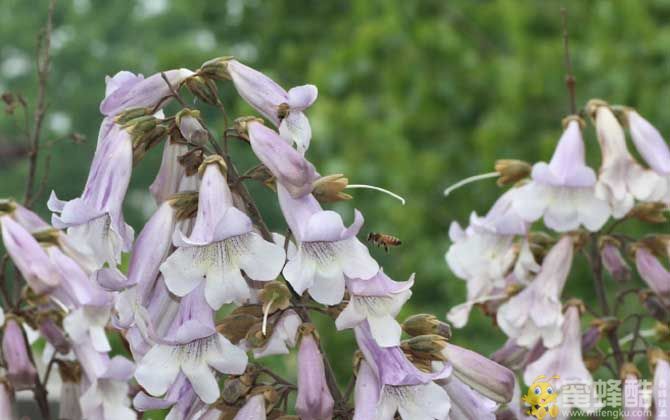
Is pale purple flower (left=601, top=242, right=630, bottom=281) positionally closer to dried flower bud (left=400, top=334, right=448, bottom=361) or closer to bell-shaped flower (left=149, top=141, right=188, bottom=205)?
dried flower bud (left=400, top=334, right=448, bottom=361)

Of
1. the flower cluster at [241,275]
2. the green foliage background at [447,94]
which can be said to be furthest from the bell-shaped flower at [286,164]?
Answer: the green foliage background at [447,94]

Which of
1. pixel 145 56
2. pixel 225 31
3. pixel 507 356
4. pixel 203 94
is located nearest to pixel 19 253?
pixel 203 94

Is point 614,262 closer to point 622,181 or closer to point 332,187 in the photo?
point 622,181

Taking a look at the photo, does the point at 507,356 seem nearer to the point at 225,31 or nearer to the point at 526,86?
the point at 526,86

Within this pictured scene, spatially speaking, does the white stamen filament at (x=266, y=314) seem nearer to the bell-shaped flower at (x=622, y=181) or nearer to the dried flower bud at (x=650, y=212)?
Answer: the bell-shaped flower at (x=622, y=181)

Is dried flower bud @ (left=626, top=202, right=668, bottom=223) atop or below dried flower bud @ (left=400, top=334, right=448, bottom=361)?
below

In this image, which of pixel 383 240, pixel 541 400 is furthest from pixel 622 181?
pixel 383 240

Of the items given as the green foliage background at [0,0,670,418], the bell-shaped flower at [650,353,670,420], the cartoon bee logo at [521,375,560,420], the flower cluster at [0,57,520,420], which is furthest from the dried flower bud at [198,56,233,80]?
the green foliage background at [0,0,670,418]
